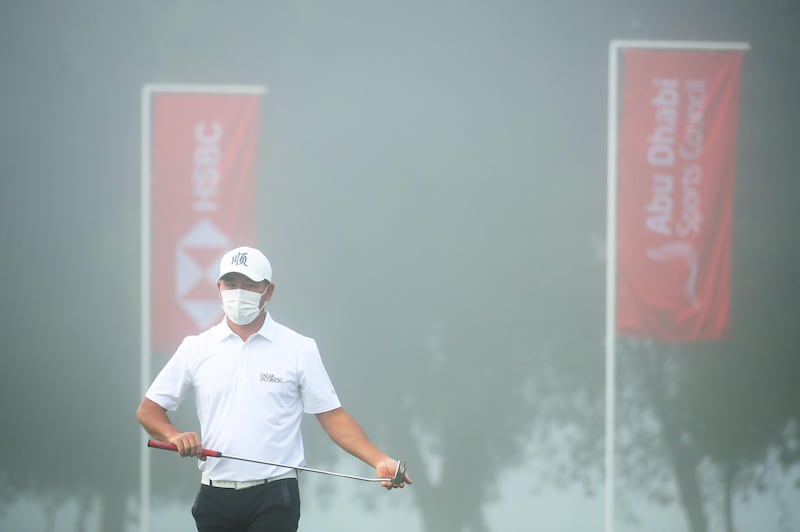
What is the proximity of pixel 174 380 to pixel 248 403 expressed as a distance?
0.92 ft

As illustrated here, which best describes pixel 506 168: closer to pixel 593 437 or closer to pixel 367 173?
pixel 367 173

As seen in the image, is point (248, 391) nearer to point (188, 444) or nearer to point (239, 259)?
point (188, 444)

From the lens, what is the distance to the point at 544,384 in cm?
578

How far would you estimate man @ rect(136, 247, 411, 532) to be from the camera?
3133 mm

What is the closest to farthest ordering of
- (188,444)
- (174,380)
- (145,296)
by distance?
1. (188,444)
2. (174,380)
3. (145,296)

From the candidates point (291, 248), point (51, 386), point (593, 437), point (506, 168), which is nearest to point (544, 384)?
point (593, 437)

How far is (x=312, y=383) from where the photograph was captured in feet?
10.6

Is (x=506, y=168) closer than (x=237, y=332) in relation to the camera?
No

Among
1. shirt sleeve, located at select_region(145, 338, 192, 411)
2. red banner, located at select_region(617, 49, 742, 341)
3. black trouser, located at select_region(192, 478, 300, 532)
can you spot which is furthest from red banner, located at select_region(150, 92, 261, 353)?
black trouser, located at select_region(192, 478, 300, 532)

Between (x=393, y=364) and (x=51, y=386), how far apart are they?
203 cm

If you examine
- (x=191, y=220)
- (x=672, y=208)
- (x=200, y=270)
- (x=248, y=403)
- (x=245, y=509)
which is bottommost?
(x=245, y=509)

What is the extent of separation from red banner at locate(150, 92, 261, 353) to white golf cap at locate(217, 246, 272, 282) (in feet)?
8.37

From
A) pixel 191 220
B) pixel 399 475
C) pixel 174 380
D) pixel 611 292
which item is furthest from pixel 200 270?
pixel 399 475

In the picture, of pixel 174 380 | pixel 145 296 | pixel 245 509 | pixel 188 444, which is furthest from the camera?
pixel 145 296
